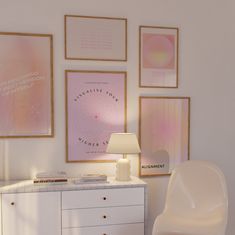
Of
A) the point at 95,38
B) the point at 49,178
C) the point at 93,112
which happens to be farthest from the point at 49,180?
the point at 95,38

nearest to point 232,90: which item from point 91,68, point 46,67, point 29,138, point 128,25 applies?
point 128,25

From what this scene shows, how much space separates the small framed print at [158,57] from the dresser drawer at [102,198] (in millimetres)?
1045

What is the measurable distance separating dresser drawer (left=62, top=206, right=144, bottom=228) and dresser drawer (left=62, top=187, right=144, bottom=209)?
41mm

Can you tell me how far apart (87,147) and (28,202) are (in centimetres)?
73

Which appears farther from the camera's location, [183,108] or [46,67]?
[183,108]

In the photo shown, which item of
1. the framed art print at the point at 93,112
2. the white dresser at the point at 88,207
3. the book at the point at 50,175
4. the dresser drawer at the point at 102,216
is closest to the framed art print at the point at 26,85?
the framed art print at the point at 93,112

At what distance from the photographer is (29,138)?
8.57 ft

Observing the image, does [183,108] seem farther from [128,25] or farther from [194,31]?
[128,25]

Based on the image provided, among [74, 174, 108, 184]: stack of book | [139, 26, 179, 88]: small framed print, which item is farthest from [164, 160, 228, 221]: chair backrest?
[139, 26, 179, 88]: small framed print

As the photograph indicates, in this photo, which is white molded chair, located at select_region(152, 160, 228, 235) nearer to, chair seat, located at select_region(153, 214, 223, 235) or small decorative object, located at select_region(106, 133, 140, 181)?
chair seat, located at select_region(153, 214, 223, 235)

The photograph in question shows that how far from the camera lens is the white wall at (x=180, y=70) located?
8.54 ft

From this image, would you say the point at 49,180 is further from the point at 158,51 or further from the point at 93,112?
the point at 158,51

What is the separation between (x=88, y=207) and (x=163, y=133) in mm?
1039

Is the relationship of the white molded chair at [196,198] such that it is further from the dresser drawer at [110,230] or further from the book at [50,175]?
the book at [50,175]
